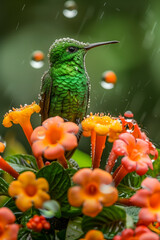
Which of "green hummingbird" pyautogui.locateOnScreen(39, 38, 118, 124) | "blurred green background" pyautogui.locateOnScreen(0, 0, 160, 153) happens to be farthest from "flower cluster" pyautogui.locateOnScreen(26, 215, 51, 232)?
"blurred green background" pyautogui.locateOnScreen(0, 0, 160, 153)

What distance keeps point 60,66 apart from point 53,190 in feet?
2.13

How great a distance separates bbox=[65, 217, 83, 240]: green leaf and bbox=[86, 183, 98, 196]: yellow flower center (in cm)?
11

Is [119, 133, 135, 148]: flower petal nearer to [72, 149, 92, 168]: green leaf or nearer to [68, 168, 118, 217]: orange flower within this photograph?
[68, 168, 118, 217]: orange flower

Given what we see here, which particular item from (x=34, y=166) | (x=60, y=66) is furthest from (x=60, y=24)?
(x=34, y=166)

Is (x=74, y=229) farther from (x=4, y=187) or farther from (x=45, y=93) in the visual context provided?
(x=45, y=93)

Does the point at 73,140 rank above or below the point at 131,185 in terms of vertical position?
above

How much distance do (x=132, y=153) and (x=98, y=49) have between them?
1.49m

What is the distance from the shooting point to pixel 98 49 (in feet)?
6.91

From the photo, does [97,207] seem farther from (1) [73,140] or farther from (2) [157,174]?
(2) [157,174]

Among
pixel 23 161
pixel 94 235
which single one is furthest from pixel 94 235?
pixel 23 161

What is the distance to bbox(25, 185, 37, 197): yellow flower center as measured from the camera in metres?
0.62

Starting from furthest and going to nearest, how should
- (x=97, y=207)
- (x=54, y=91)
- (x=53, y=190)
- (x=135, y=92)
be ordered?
(x=135, y=92), (x=54, y=91), (x=53, y=190), (x=97, y=207)

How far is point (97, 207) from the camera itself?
570 mm

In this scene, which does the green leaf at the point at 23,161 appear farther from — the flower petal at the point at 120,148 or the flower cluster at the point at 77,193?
the flower petal at the point at 120,148
